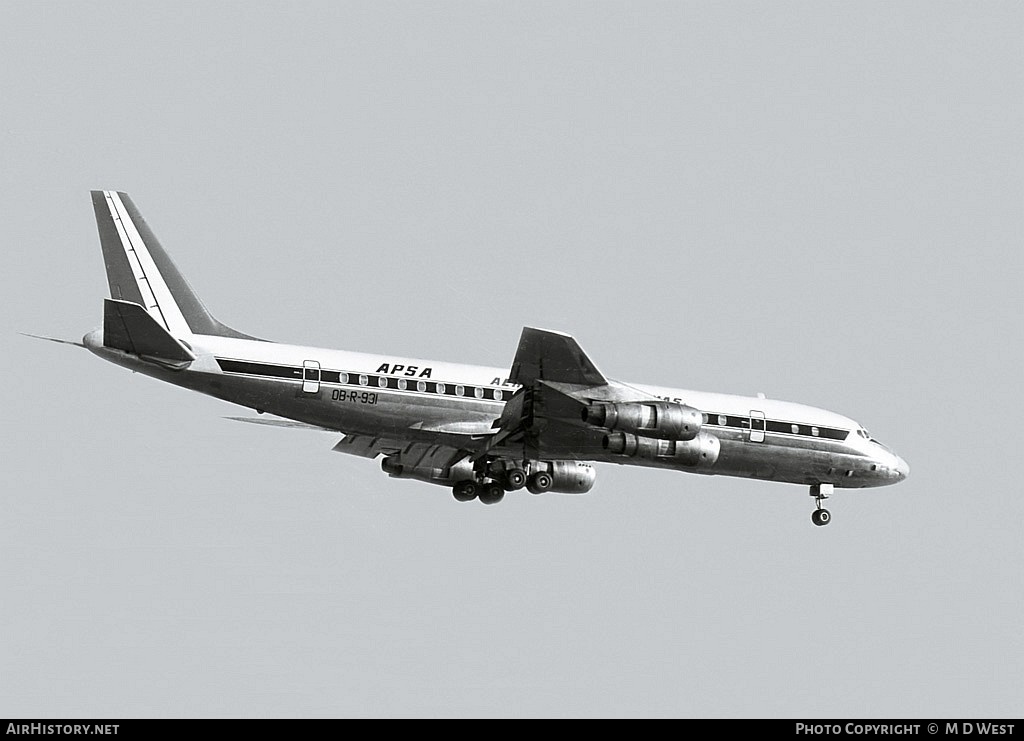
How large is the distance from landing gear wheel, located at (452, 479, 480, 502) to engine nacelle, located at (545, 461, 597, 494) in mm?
2292

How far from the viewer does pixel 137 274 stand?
40.6 m

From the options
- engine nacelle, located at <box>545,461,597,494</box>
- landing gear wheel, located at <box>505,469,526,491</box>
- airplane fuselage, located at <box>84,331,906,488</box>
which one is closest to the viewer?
airplane fuselage, located at <box>84,331,906,488</box>

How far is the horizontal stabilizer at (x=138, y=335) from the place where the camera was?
3741 cm

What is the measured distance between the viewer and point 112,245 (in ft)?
133

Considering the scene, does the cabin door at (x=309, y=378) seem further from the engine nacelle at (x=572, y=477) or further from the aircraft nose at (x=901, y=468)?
the aircraft nose at (x=901, y=468)

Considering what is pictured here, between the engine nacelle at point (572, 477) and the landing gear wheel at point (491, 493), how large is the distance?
1.74m

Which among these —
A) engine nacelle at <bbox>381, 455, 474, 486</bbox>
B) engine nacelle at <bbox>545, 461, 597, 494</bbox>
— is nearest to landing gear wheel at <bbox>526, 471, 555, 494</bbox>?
engine nacelle at <bbox>545, 461, 597, 494</bbox>

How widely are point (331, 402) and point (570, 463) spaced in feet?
30.5

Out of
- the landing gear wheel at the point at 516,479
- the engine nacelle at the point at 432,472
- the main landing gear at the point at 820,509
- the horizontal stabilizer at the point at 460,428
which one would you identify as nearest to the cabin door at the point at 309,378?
the horizontal stabilizer at the point at 460,428

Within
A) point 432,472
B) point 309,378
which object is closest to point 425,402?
point 309,378

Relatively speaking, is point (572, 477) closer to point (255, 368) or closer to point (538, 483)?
point (538, 483)

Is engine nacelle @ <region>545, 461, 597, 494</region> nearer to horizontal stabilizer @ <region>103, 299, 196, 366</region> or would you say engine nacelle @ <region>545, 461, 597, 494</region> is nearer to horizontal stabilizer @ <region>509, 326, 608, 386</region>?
horizontal stabilizer @ <region>509, 326, 608, 386</region>

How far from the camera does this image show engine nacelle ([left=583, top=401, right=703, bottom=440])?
3975 cm
